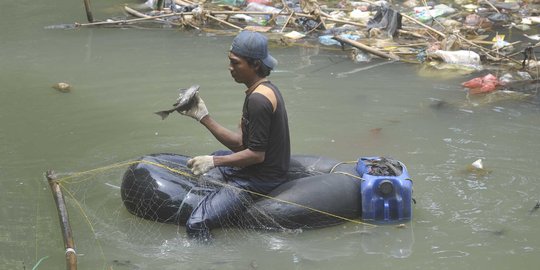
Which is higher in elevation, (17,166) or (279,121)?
(279,121)

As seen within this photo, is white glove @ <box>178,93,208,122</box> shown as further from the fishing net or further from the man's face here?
the fishing net

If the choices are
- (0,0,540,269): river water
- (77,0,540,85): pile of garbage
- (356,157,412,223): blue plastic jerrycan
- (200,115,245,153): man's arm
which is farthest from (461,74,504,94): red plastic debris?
(200,115,245,153): man's arm

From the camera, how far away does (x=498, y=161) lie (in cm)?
587

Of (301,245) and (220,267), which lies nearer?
(220,267)

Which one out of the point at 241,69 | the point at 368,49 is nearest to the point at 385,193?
the point at 241,69

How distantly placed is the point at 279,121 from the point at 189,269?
1.04 meters

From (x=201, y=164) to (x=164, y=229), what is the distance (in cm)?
57

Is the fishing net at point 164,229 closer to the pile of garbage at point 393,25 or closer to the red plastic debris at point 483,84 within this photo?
the red plastic debris at point 483,84

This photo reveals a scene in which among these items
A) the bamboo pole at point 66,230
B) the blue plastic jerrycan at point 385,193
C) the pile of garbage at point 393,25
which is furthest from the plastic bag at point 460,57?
the bamboo pole at point 66,230

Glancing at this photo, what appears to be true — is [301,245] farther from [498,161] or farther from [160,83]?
[160,83]

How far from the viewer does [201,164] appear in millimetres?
4512

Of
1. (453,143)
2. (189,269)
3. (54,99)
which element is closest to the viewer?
(189,269)

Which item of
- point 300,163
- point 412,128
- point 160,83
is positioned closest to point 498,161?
point 412,128

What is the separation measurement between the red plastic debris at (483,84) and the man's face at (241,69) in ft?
12.8
